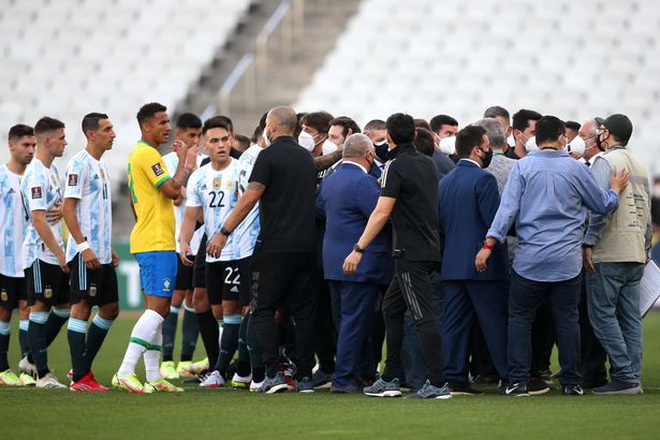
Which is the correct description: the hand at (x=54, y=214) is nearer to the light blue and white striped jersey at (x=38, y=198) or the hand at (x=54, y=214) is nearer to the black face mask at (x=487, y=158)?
the light blue and white striped jersey at (x=38, y=198)

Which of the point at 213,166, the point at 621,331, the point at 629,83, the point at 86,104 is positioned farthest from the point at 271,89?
the point at 621,331

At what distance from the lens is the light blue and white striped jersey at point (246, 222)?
11328 mm

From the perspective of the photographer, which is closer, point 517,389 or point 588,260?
point 517,389

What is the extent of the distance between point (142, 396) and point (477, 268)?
113 inches

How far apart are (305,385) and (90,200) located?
7.85 feet

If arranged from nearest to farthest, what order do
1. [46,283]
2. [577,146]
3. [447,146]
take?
1. [577,146]
2. [46,283]
3. [447,146]

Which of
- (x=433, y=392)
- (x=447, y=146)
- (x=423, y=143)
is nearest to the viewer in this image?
(x=433, y=392)

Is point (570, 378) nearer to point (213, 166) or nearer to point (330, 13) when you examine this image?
point (213, 166)

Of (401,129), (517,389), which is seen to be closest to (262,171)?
(401,129)

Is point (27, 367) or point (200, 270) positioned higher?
point (200, 270)

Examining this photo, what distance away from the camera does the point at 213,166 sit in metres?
11.7

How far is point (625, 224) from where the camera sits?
10.6 meters

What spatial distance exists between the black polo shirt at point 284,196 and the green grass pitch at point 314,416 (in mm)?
1271

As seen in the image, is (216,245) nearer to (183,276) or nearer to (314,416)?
(314,416)
